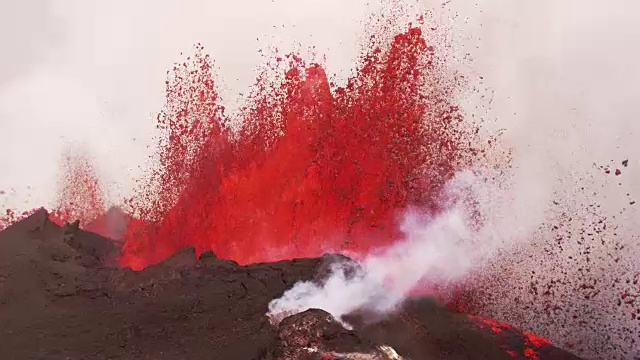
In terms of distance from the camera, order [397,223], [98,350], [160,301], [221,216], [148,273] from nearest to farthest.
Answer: [98,350] → [160,301] → [148,273] → [397,223] → [221,216]

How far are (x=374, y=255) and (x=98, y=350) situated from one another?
8.84m

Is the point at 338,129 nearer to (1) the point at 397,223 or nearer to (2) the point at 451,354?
(1) the point at 397,223

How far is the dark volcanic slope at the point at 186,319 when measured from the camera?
429 inches

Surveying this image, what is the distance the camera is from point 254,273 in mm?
13500

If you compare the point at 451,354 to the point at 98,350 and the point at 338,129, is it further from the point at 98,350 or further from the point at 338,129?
the point at 338,129

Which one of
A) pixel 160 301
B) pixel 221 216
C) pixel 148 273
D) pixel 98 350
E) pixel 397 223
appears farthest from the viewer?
pixel 221 216

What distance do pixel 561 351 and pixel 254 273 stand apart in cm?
807

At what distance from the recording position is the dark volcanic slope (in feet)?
35.8

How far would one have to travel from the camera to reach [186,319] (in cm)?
1228

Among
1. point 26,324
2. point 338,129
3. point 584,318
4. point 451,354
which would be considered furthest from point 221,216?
point 584,318

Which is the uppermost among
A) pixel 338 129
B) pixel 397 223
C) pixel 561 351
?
pixel 338 129

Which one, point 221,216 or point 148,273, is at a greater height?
point 221,216

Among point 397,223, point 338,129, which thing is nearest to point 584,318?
point 397,223

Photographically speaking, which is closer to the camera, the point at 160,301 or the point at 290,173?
the point at 160,301
